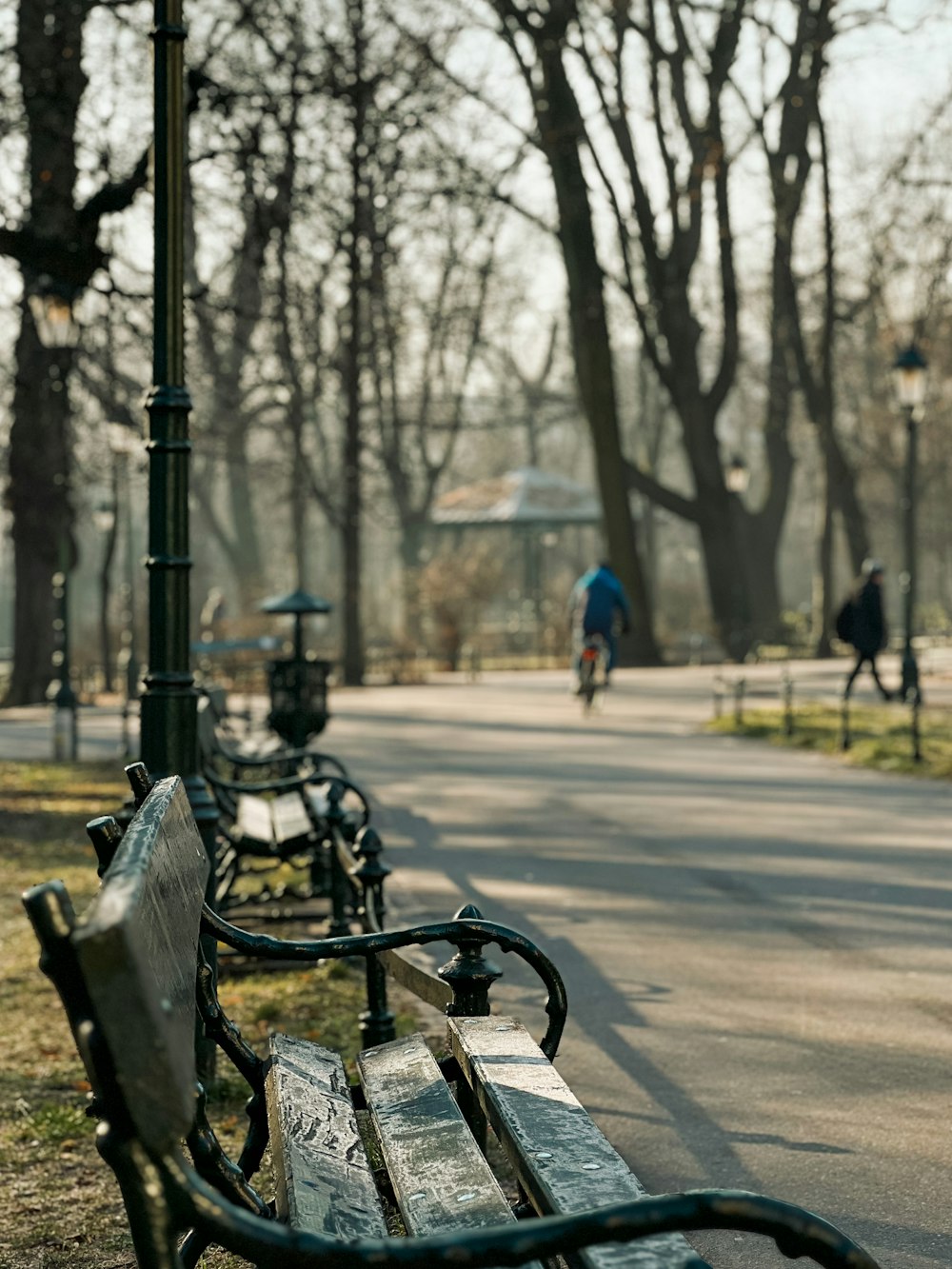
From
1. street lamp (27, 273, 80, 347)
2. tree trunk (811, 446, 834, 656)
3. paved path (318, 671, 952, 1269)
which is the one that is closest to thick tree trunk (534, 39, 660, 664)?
tree trunk (811, 446, 834, 656)

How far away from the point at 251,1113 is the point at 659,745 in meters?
14.0

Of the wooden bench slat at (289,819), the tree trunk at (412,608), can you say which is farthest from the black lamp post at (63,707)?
the tree trunk at (412,608)

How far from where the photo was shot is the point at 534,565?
143 feet

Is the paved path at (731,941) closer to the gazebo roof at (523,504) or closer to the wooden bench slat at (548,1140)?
the wooden bench slat at (548,1140)

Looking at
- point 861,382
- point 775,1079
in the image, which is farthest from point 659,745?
point 861,382

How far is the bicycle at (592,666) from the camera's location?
2127cm

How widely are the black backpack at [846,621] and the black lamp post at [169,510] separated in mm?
15088

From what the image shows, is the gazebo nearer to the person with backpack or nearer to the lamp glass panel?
the person with backpack

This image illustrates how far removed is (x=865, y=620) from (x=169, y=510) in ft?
50.2

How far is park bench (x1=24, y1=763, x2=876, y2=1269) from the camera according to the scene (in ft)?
6.61

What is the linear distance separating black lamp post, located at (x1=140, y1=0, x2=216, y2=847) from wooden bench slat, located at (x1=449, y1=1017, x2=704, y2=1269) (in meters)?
2.03

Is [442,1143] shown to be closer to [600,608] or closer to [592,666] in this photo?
[592,666]

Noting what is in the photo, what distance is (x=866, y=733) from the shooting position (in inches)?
659

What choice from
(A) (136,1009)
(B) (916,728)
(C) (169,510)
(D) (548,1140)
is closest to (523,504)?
(B) (916,728)
